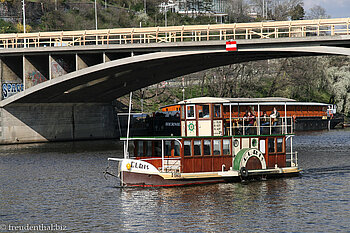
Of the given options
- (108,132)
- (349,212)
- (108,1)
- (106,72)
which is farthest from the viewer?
(108,1)

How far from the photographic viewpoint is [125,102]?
9275cm

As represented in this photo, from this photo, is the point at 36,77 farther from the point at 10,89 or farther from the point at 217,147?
the point at 217,147

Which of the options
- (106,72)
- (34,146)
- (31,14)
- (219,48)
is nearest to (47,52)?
(106,72)

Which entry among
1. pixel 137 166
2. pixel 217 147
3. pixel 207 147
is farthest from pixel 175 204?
pixel 217 147

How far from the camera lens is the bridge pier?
2511 inches

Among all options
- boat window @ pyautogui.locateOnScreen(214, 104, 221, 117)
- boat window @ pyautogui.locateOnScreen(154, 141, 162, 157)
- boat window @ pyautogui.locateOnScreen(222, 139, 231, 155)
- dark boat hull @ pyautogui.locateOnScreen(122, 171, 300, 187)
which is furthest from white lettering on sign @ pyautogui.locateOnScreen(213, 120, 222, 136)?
boat window @ pyautogui.locateOnScreen(154, 141, 162, 157)

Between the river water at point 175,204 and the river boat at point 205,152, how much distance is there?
2.02 ft

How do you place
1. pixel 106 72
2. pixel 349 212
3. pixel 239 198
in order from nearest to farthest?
pixel 349 212 → pixel 239 198 → pixel 106 72

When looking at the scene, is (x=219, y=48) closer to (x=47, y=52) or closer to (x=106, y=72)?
(x=106, y=72)

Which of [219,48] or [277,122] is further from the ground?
[219,48]

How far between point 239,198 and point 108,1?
10448 cm

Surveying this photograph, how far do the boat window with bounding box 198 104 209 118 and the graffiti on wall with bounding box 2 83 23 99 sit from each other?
3517cm

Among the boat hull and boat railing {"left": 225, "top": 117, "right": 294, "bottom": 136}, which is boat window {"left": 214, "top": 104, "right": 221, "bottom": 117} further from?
the boat hull

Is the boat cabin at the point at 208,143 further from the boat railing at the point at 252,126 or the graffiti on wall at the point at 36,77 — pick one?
the graffiti on wall at the point at 36,77
